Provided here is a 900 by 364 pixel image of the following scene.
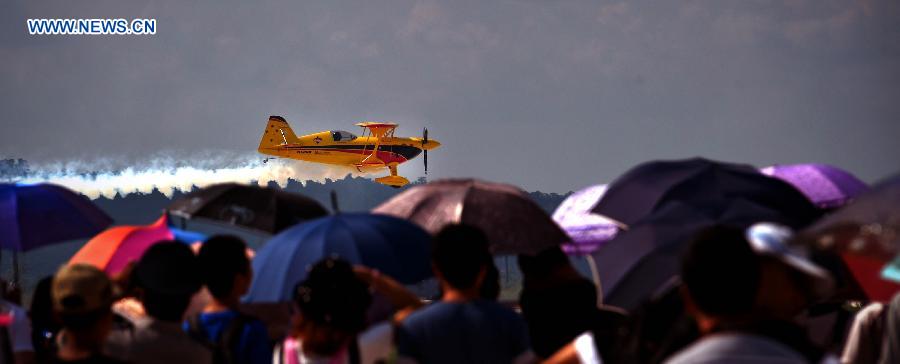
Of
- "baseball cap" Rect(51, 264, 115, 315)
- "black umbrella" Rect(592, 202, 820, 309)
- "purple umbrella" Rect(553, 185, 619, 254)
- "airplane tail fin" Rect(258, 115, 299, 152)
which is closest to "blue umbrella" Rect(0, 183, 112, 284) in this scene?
"purple umbrella" Rect(553, 185, 619, 254)

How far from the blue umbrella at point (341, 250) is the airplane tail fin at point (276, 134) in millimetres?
81157

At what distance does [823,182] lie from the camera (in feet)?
40.2

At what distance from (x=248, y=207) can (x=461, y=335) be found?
5.28 meters

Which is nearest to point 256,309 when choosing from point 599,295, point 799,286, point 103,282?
point 599,295

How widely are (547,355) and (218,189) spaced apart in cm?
386

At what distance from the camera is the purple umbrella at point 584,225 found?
37.3ft

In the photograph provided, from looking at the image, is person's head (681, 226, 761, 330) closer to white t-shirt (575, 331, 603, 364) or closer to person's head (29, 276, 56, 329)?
white t-shirt (575, 331, 603, 364)

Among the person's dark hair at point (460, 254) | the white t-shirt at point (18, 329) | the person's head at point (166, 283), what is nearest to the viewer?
the person's dark hair at point (460, 254)

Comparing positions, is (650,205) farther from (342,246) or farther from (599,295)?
(342,246)

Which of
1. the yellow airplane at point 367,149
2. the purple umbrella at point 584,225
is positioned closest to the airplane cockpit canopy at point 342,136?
the yellow airplane at point 367,149

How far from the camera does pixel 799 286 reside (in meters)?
4.80

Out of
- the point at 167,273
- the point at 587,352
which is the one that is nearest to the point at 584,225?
the point at 167,273

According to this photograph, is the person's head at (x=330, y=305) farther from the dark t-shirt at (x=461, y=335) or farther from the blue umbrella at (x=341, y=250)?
the blue umbrella at (x=341, y=250)

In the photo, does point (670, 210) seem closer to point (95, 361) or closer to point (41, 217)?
point (95, 361)
